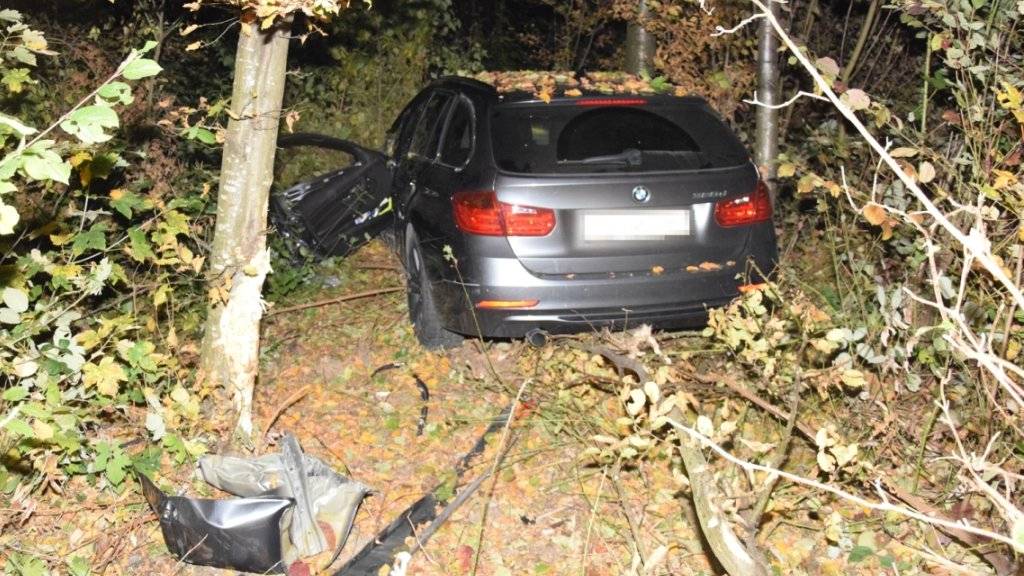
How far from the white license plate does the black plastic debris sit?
71.4 inches

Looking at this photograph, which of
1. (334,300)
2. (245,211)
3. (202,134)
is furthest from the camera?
(334,300)

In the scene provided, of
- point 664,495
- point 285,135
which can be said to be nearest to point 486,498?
point 664,495

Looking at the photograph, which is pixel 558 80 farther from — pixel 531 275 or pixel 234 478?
pixel 234 478

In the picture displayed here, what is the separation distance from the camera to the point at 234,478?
4473 mm

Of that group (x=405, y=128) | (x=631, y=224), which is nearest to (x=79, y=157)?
(x=631, y=224)

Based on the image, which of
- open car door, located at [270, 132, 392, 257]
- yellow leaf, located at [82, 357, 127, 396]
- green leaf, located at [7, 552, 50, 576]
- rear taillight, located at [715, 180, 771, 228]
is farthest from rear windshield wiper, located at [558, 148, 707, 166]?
green leaf, located at [7, 552, 50, 576]

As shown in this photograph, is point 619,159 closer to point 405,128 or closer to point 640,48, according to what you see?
point 405,128

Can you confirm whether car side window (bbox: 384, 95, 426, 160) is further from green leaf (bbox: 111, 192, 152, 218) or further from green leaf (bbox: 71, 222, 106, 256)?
green leaf (bbox: 71, 222, 106, 256)

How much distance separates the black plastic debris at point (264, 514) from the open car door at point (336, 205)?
11.5 ft

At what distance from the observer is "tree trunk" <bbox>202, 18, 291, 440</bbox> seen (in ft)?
15.4

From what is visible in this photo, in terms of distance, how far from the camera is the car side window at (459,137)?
5836mm

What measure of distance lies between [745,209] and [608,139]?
34.2 inches

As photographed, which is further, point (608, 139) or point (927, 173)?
point (608, 139)

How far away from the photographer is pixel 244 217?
4.83 m
